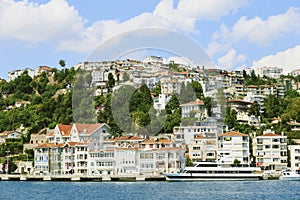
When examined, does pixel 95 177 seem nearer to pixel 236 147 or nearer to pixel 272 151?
pixel 236 147

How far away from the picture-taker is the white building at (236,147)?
166 feet

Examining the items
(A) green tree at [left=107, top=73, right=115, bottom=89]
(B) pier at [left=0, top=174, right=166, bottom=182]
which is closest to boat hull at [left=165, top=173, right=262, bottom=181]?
(B) pier at [left=0, top=174, right=166, bottom=182]

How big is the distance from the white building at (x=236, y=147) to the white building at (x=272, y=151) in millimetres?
1390

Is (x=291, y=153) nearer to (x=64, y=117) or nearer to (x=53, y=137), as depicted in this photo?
(x=53, y=137)

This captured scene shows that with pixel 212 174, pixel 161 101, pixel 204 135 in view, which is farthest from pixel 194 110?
pixel 212 174

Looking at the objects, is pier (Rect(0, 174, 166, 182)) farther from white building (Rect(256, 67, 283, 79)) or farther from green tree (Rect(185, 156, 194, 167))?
white building (Rect(256, 67, 283, 79))

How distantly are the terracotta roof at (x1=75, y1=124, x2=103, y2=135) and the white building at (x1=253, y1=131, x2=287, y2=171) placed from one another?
1429 centimetres

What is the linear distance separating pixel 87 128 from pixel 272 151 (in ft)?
54.4

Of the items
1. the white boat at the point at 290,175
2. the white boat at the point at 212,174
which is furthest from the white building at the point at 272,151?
the white boat at the point at 212,174

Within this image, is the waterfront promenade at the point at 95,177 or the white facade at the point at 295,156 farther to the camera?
the white facade at the point at 295,156

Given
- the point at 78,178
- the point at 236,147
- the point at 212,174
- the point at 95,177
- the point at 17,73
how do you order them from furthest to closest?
the point at 17,73 → the point at 236,147 → the point at 78,178 → the point at 95,177 → the point at 212,174

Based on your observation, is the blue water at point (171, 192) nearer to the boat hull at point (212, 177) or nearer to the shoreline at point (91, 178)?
the boat hull at point (212, 177)

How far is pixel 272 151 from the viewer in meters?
51.1

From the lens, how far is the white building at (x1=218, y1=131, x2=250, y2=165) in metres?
50.5
